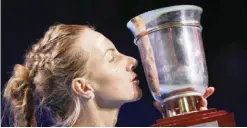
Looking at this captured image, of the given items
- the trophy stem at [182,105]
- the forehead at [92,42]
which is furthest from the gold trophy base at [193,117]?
the forehead at [92,42]

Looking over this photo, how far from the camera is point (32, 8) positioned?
1.05 metres

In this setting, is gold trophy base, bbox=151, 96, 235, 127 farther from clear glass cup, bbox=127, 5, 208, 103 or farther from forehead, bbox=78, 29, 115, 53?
forehead, bbox=78, 29, 115, 53

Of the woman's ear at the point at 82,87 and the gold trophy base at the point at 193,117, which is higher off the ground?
the woman's ear at the point at 82,87

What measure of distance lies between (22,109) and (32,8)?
330mm

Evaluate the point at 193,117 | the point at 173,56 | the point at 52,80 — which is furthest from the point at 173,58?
the point at 52,80

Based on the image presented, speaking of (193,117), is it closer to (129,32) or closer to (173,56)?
(173,56)

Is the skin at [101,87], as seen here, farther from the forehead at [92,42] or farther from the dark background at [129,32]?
the dark background at [129,32]

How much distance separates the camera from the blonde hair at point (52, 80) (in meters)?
0.82

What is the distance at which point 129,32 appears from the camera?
1.07 meters

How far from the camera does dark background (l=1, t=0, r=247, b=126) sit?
1023mm

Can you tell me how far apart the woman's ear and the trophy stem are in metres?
0.17

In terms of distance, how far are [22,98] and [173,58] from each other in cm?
37

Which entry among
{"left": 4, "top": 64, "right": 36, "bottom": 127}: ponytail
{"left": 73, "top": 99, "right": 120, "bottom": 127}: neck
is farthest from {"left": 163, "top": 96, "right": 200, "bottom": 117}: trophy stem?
{"left": 4, "top": 64, "right": 36, "bottom": 127}: ponytail

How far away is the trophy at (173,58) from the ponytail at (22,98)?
284mm
